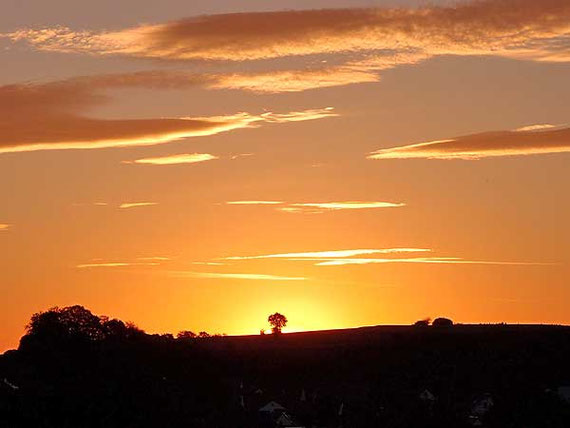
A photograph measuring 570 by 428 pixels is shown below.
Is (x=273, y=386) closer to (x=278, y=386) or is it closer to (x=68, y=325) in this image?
(x=278, y=386)

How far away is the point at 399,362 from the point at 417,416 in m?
101

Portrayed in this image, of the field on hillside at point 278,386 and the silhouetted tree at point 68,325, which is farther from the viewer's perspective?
the silhouetted tree at point 68,325

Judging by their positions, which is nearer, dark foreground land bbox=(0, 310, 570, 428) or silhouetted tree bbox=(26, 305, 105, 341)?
dark foreground land bbox=(0, 310, 570, 428)

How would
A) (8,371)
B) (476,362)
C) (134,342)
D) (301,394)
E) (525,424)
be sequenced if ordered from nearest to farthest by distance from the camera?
(525,424) → (8,371) → (134,342) → (301,394) → (476,362)

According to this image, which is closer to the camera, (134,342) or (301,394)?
(134,342)

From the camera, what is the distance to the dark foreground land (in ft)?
264

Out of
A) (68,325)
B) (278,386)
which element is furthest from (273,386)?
(68,325)

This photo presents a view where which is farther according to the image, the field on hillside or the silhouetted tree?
the silhouetted tree

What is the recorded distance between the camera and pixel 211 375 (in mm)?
129375

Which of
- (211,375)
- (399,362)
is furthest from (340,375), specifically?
(211,375)

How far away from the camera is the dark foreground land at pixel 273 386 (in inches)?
3172

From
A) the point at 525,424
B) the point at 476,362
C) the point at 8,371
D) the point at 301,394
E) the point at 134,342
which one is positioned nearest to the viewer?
the point at 525,424

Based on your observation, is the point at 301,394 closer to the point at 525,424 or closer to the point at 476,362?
the point at 476,362

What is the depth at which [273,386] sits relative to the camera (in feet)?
586
